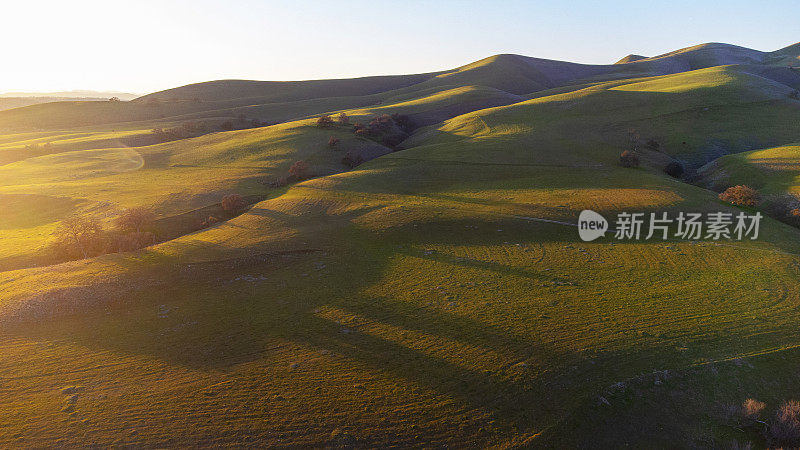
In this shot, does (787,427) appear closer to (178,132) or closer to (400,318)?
(400,318)

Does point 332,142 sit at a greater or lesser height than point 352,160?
greater

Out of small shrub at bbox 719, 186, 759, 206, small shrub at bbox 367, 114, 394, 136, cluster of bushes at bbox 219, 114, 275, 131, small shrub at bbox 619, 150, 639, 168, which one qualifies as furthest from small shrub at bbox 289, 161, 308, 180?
cluster of bushes at bbox 219, 114, 275, 131

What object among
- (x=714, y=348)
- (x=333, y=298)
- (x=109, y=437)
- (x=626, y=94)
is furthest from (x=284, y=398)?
(x=626, y=94)

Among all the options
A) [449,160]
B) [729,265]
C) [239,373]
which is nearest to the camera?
[239,373]

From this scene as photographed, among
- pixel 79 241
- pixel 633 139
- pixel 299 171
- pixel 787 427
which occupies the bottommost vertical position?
pixel 787 427

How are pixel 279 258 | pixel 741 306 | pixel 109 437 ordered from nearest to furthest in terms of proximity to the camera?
pixel 109 437 → pixel 741 306 → pixel 279 258

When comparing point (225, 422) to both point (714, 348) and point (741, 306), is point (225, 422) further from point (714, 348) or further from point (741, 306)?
point (741, 306)

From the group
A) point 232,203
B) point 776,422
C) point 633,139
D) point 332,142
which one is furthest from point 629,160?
point 232,203
